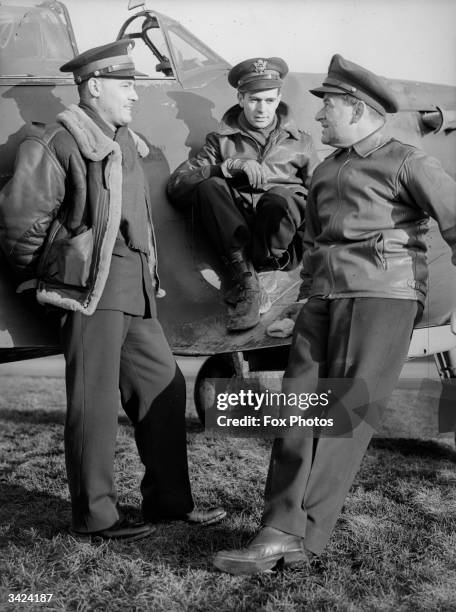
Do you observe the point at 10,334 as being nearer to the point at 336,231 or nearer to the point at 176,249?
the point at 176,249

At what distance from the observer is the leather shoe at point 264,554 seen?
3.26 metres

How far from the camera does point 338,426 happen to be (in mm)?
3414

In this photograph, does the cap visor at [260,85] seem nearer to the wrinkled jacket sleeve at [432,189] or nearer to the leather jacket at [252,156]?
the leather jacket at [252,156]

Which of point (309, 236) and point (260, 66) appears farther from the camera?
point (260, 66)

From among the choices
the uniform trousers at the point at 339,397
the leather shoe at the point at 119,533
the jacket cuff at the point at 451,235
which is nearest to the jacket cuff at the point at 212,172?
the uniform trousers at the point at 339,397

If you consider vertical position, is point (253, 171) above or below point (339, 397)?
above

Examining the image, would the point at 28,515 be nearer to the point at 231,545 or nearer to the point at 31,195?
the point at 231,545

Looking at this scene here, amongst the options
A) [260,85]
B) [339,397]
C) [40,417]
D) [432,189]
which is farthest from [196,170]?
[40,417]

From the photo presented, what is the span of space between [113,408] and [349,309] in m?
1.13

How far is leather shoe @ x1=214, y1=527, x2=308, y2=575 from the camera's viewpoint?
3264 mm

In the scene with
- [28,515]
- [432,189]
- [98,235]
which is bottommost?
[28,515]

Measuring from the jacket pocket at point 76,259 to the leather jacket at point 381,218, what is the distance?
96 centimetres

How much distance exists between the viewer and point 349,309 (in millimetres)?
3486

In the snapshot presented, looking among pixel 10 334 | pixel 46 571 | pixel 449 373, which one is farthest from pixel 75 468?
pixel 449 373
